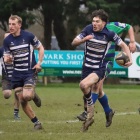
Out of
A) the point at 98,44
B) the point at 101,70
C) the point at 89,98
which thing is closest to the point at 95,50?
the point at 98,44

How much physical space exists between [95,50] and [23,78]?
140 cm

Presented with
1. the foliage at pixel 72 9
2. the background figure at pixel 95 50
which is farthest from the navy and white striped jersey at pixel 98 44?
the foliage at pixel 72 9

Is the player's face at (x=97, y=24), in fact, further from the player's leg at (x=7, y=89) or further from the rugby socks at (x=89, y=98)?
the player's leg at (x=7, y=89)

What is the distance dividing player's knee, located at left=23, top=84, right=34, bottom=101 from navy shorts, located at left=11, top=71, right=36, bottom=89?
74mm

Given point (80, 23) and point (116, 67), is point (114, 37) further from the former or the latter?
→ point (80, 23)

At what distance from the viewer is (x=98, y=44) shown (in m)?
11.9

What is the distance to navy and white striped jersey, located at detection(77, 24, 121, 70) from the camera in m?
11.9

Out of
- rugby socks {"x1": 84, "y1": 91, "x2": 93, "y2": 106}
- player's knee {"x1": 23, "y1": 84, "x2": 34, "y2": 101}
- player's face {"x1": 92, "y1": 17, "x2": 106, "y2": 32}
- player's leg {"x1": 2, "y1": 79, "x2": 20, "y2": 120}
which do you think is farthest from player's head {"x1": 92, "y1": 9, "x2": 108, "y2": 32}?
player's leg {"x1": 2, "y1": 79, "x2": 20, "y2": 120}

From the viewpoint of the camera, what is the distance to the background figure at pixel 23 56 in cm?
1167

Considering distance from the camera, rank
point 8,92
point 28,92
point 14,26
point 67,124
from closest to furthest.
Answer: point 28,92 < point 14,26 < point 67,124 < point 8,92

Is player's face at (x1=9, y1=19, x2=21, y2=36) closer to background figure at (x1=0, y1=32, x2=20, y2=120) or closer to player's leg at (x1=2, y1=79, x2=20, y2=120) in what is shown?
background figure at (x1=0, y1=32, x2=20, y2=120)

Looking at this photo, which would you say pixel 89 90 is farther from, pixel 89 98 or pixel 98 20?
pixel 98 20

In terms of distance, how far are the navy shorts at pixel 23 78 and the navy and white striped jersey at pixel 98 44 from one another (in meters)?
1.11

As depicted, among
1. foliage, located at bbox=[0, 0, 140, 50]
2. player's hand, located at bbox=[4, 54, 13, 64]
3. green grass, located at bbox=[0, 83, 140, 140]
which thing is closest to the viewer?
green grass, located at bbox=[0, 83, 140, 140]
